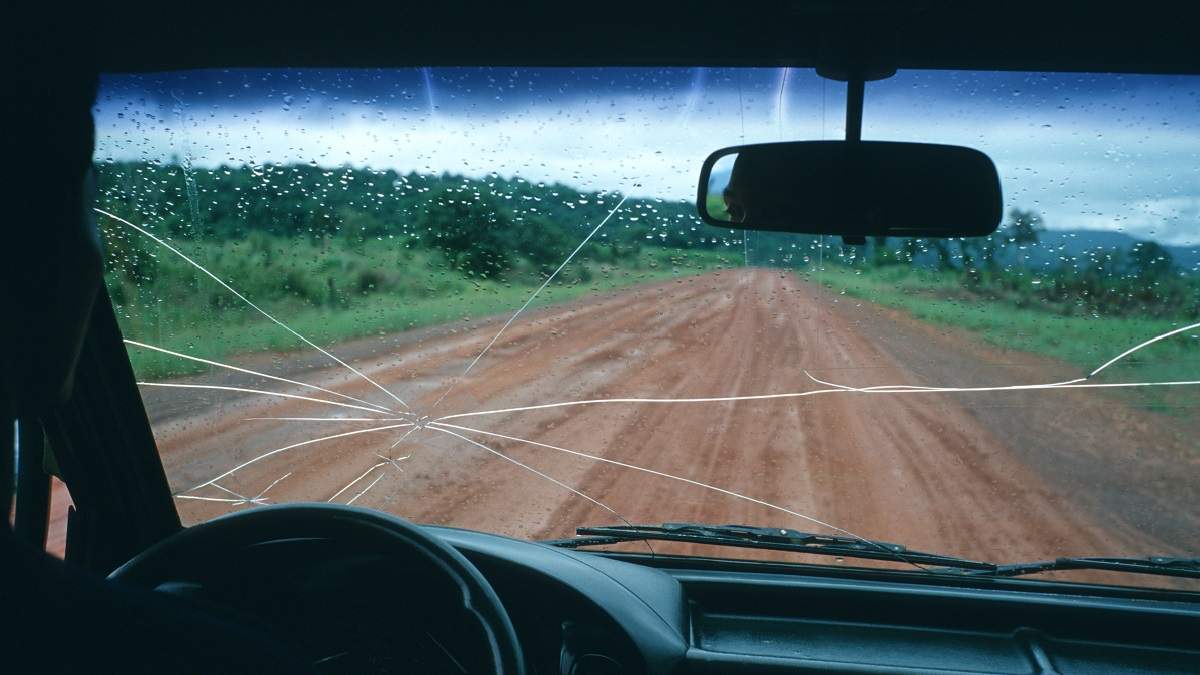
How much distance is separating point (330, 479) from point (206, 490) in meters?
0.56

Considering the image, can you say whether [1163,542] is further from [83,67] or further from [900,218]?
[83,67]

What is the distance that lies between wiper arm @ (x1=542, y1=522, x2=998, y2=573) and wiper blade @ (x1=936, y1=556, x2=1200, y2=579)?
A: 0.20 ft

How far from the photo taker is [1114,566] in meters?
Answer: 3.23

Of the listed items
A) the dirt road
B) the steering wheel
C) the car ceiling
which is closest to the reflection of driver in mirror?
the car ceiling

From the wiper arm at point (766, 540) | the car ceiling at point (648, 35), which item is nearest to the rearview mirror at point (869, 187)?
the car ceiling at point (648, 35)

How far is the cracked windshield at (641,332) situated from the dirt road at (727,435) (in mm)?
14

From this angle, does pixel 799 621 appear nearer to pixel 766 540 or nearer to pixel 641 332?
pixel 766 540

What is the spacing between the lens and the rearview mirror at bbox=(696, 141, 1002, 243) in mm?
2912

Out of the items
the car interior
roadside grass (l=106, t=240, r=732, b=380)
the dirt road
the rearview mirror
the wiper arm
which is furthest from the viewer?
roadside grass (l=106, t=240, r=732, b=380)

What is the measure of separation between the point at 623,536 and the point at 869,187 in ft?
5.11

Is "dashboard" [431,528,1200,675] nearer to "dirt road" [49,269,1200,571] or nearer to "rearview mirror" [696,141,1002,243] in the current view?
"dirt road" [49,269,1200,571]

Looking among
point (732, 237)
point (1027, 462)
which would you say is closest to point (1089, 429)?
point (1027, 462)

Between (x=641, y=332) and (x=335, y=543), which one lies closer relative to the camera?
(x=335, y=543)

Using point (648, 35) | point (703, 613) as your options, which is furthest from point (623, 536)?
point (648, 35)
